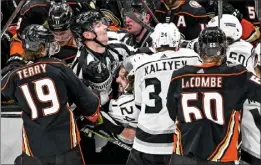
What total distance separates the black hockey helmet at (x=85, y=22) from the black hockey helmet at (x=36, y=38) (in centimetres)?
51

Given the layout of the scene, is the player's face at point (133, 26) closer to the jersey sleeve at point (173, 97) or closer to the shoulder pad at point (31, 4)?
the shoulder pad at point (31, 4)

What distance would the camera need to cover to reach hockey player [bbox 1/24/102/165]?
3844 mm

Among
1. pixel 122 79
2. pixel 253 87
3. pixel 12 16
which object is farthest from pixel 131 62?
pixel 12 16

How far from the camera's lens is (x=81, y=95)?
3953 millimetres

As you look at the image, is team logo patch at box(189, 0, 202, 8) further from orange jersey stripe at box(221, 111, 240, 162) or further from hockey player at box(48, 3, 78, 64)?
orange jersey stripe at box(221, 111, 240, 162)

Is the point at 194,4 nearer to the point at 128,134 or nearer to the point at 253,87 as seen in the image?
the point at 128,134

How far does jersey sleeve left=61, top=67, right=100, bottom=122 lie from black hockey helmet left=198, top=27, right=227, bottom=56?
0.67 metres

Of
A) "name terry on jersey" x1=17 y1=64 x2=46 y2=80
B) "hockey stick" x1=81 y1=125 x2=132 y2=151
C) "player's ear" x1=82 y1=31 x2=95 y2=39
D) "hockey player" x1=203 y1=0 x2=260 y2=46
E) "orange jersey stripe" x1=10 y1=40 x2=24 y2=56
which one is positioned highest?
"name terry on jersey" x1=17 y1=64 x2=46 y2=80

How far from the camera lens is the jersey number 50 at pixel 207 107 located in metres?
3.65

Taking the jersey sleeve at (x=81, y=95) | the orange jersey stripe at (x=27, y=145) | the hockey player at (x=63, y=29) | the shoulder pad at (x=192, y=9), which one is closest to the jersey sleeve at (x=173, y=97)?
the jersey sleeve at (x=81, y=95)

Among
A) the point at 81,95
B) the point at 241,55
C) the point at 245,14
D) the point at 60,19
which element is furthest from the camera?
the point at 245,14

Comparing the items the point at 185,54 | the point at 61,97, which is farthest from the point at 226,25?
the point at 61,97

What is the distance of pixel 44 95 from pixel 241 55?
119cm

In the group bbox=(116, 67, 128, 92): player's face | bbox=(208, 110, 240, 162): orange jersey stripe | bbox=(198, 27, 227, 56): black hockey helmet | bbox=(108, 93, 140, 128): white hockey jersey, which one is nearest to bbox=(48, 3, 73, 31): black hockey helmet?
bbox=(116, 67, 128, 92): player's face
